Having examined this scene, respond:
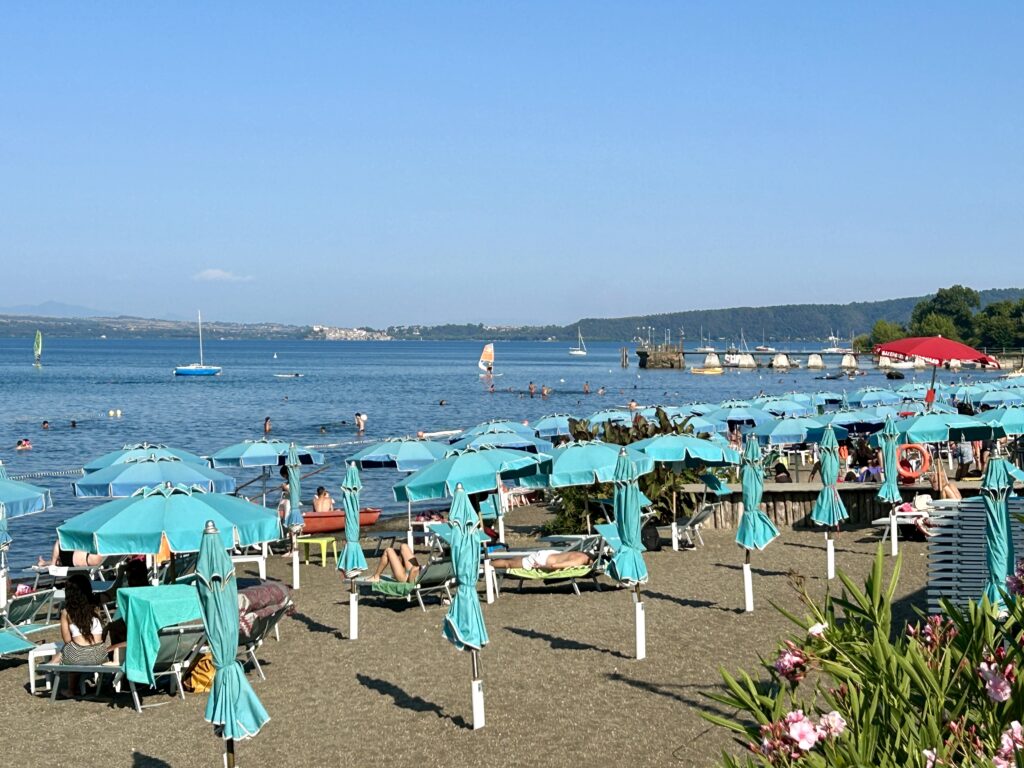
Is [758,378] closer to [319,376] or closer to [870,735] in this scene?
[319,376]

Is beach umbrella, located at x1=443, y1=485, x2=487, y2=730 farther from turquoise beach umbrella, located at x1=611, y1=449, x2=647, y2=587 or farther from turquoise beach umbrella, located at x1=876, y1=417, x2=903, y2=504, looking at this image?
turquoise beach umbrella, located at x1=876, y1=417, x2=903, y2=504

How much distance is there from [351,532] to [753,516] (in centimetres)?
462

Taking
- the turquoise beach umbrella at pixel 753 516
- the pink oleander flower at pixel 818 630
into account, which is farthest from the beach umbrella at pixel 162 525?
the pink oleander flower at pixel 818 630

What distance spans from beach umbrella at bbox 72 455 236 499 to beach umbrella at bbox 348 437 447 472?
3.61 m

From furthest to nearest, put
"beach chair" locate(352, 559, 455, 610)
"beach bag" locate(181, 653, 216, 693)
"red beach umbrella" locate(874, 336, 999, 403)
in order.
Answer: "red beach umbrella" locate(874, 336, 999, 403) < "beach chair" locate(352, 559, 455, 610) < "beach bag" locate(181, 653, 216, 693)

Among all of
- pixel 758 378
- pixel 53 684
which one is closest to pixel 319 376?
pixel 758 378

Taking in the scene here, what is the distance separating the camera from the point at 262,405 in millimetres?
81312

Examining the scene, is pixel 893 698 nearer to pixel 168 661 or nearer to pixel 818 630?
pixel 818 630

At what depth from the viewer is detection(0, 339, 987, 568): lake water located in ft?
139

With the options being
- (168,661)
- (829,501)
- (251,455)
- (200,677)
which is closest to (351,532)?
(200,677)

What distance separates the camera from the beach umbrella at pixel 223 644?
7.87 meters

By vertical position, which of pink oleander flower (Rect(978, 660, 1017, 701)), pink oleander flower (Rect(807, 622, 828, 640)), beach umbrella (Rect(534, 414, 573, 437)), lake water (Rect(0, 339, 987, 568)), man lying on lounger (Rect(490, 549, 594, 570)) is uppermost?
pink oleander flower (Rect(978, 660, 1017, 701))

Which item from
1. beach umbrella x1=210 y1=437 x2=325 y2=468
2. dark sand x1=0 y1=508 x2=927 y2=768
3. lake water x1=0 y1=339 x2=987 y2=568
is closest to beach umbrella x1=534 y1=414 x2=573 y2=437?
Answer: lake water x1=0 y1=339 x2=987 y2=568

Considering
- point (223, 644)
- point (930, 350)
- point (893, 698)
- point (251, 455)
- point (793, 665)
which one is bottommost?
point (251, 455)
